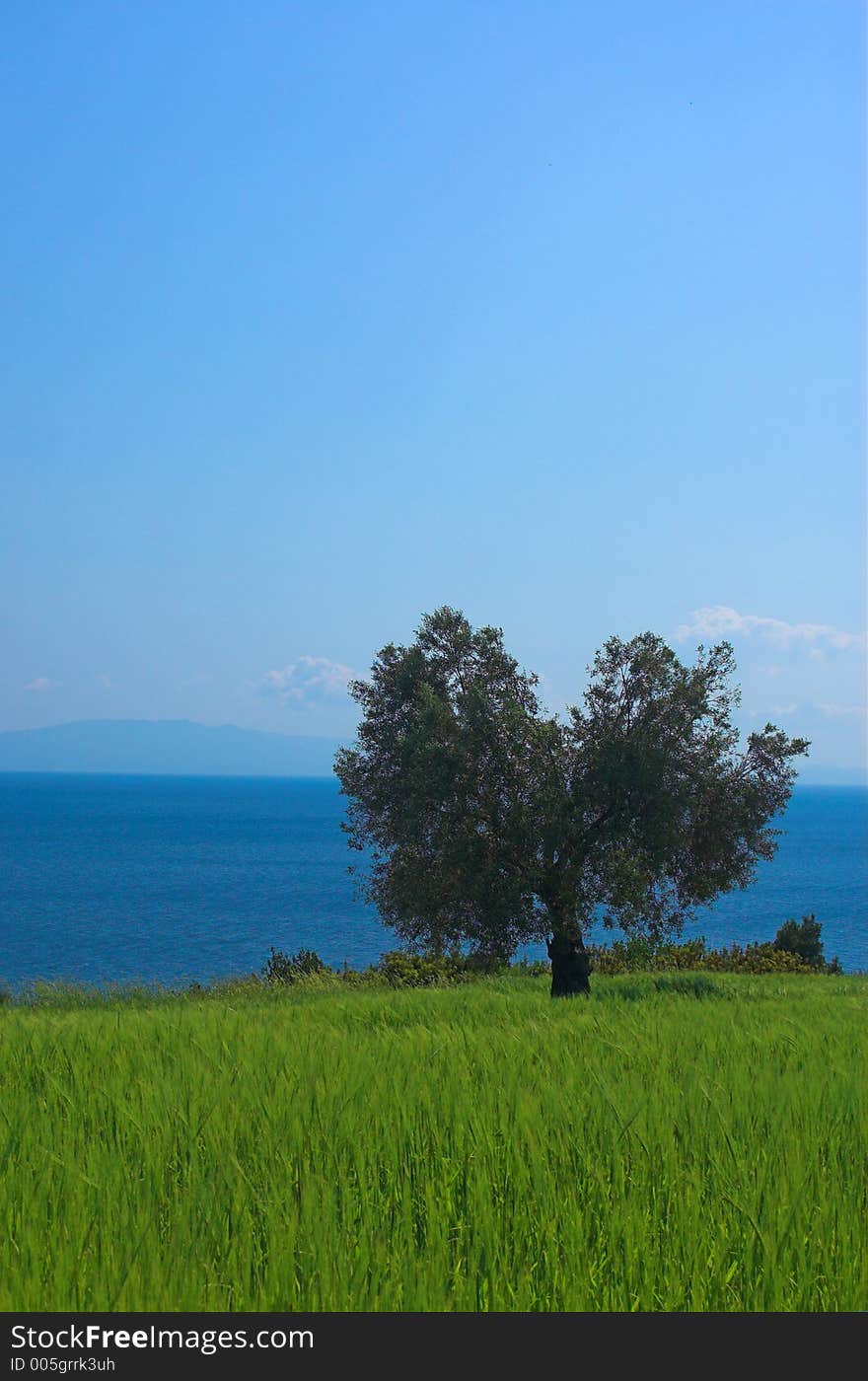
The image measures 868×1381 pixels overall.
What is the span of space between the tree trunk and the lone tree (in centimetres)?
4

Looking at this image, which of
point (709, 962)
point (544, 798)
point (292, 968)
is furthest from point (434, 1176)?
point (709, 962)

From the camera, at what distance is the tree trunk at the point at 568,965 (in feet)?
89.5

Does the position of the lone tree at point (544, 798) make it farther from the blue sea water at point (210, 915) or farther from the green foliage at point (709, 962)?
the blue sea water at point (210, 915)

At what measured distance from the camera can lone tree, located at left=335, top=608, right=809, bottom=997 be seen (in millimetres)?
25734

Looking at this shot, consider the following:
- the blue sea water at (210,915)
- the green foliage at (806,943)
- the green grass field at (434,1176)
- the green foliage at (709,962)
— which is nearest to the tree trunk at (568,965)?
the green foliage at (709,962)

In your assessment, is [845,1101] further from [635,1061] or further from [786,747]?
[786,747]

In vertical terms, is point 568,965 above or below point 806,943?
above

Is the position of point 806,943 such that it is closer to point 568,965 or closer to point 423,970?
point 423,970

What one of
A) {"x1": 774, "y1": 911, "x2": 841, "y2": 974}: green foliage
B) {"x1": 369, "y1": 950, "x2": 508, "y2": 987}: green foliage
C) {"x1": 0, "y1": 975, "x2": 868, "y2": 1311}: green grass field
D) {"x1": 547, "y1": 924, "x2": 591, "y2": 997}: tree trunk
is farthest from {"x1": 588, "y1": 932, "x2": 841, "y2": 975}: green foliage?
{"x1": 0, "y1": 975, "x2": 868, "y2": 1311}: green grass field

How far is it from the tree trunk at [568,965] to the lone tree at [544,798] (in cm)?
4

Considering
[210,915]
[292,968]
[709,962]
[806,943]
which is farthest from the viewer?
[210,915]

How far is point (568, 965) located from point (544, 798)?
5.29m

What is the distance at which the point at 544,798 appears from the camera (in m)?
25.8
